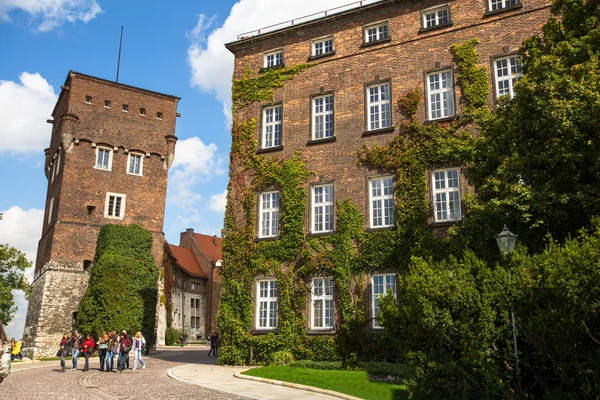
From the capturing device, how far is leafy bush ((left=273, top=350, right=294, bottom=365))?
23125 millimetres

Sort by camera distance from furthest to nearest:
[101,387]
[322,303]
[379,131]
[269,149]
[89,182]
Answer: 1. [89,182]
2. [269,149]
3. [379,131]
4. [322,303]
5. [101,387]

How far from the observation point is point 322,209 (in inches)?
987

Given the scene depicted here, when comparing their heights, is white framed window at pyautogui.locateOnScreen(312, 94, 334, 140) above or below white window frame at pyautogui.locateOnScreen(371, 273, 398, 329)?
above

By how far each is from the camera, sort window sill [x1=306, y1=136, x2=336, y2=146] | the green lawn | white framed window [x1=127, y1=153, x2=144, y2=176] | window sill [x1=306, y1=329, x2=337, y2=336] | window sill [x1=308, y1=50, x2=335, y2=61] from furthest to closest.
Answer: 1. white framed window [x1=127, y1=153, x2=144, y2=176]
2. window sill [x1=308, y1=50, x2=335, y2=61]
3. window sill [x1=306, y1=136, x2=336, y2=146]
4. window sill [x1=306, y1=329, x2=337, y2=336]
5. the green lawn

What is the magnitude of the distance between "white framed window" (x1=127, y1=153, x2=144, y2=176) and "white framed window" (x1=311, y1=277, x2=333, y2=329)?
25.7 metres

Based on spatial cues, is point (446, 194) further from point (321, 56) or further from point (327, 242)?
point (321, 56)

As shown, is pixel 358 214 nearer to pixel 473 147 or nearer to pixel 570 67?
pixel 473 147

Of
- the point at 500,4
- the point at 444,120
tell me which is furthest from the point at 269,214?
the point at 500,4

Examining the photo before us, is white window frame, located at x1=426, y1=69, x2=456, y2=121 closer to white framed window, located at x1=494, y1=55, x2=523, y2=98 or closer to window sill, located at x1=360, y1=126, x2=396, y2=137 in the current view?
window sill, located at x1=360, y1=126, x2=396, y2=137

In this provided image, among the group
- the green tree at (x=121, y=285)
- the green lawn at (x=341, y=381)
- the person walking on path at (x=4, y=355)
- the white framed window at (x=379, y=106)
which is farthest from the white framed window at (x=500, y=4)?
the green tree at (x=121, y=285)

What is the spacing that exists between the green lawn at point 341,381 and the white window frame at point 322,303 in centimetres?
370

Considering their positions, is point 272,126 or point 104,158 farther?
point 104,158

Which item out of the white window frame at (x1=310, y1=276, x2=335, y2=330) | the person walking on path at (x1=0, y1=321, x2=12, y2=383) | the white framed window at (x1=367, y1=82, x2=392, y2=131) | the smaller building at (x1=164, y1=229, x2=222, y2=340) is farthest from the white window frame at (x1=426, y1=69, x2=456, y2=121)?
the smaller building at (x1=164, y1=229, x2=222, y2=340)

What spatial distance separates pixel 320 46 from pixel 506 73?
8.96 metres
